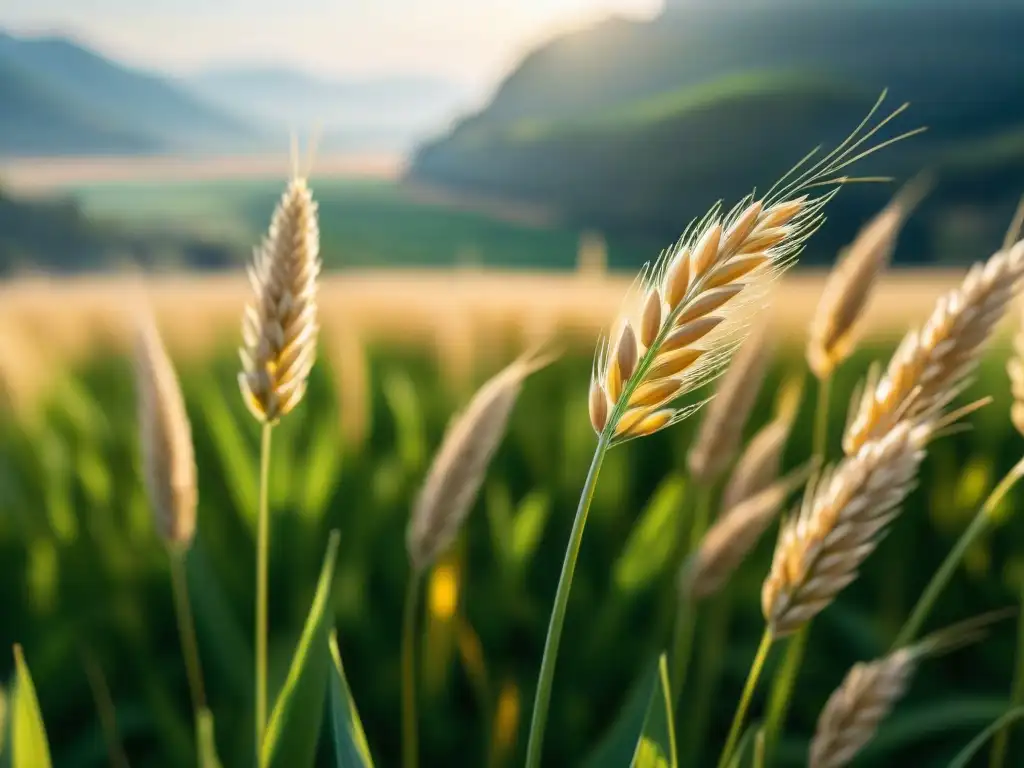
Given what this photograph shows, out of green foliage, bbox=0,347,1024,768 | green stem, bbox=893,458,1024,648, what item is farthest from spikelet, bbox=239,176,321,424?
green foliage, bbox=0,347,1024,768

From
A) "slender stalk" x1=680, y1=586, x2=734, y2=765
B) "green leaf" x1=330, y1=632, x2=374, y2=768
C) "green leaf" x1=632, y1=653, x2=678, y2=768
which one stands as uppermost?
"green leaf" x1=632, y1=653, x2=678, y2=768

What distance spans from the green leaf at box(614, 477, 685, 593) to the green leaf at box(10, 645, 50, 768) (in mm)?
778

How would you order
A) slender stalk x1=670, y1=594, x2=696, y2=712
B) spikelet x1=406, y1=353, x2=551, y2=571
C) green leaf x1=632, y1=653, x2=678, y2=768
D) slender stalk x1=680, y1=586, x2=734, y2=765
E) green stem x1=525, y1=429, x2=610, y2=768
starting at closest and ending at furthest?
green stem x1=525, y1=429, x2=610, y2=768 < green leaf x1=632, y1=653, x2=678, y2=768 < spikelet x1=406, y1=353, x2=551, y2=571 < slender stalk x1=670, y1=594, x2=696, y2=712 < slender stalk x1=680, y1=586, x2=734, y2=765

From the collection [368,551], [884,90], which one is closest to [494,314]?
[368,551]

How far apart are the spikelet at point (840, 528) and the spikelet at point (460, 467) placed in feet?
0.79

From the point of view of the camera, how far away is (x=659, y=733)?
0.57 m

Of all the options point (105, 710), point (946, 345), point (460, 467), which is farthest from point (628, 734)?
point (105, 710)

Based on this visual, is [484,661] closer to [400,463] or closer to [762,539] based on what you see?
[400,463]

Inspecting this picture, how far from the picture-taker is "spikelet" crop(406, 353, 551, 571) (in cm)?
70

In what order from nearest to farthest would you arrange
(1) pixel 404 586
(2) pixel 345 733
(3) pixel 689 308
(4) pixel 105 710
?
1. (3) pixel 689 308
2. (2) pixel 345 733
3. (4) pixel 105 710
4. (1) pixel 404 586

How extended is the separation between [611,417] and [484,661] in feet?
3.08

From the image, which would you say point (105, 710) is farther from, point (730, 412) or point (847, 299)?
point (847, 299)

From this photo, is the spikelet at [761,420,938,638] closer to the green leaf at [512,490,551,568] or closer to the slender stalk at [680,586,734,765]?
the slender stalk at [680,586,734,765]

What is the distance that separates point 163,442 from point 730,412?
0.51 metres
